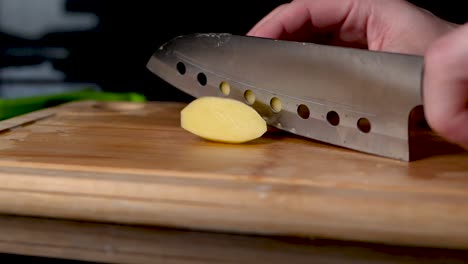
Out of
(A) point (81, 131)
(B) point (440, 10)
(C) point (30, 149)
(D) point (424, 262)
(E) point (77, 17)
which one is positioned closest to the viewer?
(D) point (424, 262)

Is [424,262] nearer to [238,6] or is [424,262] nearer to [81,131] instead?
[81,131]

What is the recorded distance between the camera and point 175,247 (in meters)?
0.56

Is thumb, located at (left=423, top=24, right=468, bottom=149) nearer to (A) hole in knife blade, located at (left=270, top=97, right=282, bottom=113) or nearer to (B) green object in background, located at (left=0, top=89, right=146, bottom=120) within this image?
(A) hole in knife blade, located at (left=270, top=97, right=282, bottom=113)

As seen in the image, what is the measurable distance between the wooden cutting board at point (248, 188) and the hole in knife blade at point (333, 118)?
0.11ft

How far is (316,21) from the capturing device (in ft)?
2.77

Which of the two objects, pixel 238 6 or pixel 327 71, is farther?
pixel 238 6

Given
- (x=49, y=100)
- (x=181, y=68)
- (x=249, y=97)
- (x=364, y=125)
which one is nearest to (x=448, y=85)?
(x=364, y=125)

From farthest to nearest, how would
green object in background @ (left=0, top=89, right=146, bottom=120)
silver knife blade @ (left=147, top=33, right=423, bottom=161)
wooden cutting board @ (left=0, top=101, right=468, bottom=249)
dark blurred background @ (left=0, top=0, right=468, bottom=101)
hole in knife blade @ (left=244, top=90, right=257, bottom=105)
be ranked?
1. dark blurred background @ (left=0, top=0, right=468, bottom=101)
2. green object in background @ (left=0, top=89, right=146, bottom=120)
3. hole in knife blade @ (left=244, top=90, right=257, bottom=105)
4. silver knife blade @ (left=147, top=33, right=423, bottom=161)
5. wooden cutting board @ (left=0, top=101, right=468, bottom=249)

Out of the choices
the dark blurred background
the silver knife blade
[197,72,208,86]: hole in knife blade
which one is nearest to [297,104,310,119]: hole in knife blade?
the silver knife blade

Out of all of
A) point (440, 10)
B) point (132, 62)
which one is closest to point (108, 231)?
point (132, 62)

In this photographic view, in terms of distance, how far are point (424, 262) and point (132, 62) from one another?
0.73 metres

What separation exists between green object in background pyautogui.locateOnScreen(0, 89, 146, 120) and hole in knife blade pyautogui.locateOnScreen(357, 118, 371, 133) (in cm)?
50

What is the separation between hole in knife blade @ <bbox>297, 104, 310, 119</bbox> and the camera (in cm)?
70

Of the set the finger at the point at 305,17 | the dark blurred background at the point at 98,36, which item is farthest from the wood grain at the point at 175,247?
the dark blurred background at the point at 98,36
